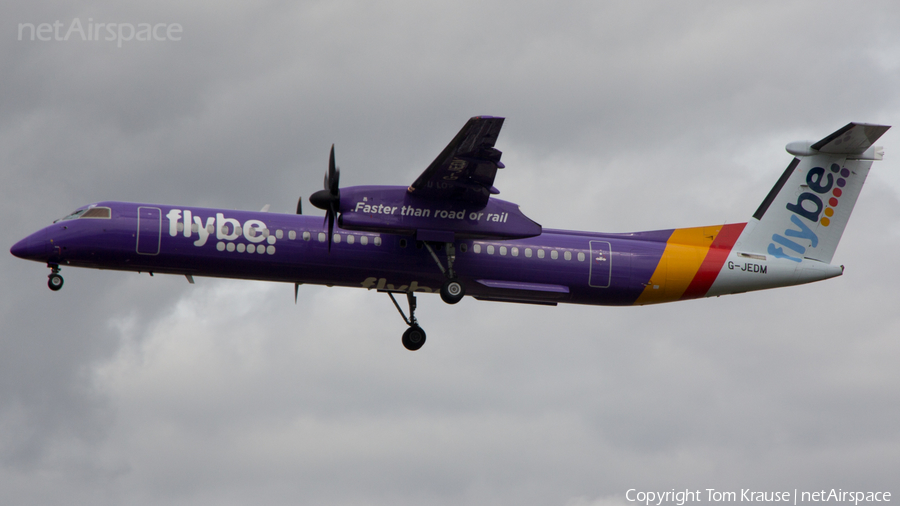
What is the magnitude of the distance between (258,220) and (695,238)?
481 inches

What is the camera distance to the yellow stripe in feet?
86.3

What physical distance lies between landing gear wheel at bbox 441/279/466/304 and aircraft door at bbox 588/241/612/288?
3699 millimetres

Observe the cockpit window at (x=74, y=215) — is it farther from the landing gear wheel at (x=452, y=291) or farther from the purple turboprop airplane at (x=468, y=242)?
the landing gear wheel at (x=452, y=291)

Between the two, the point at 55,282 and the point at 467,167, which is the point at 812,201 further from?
the point at 55,282

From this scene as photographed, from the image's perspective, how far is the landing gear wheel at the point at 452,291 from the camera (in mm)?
24406

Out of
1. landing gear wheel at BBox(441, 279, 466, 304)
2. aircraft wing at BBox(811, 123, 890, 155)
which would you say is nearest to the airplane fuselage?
landing gear wheel at BBox(441, 279, 466, 304)

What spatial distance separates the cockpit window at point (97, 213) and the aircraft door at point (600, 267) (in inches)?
492

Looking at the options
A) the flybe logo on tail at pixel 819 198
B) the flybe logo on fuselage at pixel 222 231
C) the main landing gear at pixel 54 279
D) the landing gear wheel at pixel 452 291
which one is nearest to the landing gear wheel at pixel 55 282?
the main landing gear at pixel 54 279

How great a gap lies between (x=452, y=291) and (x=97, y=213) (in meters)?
8.99

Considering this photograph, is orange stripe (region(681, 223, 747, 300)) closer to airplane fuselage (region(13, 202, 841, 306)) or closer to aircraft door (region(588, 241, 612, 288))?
airplane fuselage (region(13, 202, 841, 306))

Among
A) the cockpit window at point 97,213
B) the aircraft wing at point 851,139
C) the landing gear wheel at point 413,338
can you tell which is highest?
the aircraft wing at point 851,139

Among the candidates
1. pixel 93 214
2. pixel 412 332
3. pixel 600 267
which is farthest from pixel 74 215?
pixel 600 267

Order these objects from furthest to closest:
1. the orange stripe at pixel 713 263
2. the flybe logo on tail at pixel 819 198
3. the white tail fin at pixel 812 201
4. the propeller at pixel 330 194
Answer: the flybe logo on tail at pixel 819 198
the white tail fin at pixel 812 201
the orange stripe at pixel 713 263
the propeller at pixel 330 194

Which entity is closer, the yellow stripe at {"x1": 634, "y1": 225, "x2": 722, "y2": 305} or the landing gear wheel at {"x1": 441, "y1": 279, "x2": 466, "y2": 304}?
the landing gear wheel at {"x1": 441, "y1": 279, "x2": 466, "y2": 304}
